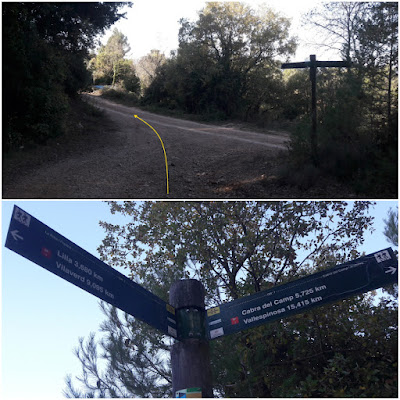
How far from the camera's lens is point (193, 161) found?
14.6 metres

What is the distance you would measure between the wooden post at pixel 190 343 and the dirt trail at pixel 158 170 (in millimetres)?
6263

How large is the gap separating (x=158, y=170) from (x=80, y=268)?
9.94 metres

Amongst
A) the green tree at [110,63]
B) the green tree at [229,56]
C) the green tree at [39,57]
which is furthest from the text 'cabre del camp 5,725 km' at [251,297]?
the green tree at [110,63]

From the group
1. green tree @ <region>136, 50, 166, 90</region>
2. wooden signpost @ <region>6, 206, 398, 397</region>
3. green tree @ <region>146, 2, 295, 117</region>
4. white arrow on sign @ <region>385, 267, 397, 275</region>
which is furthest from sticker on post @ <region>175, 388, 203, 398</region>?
green tree @ <region>136, 50, 166, 90</region>

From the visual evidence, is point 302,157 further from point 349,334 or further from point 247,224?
point 349,334

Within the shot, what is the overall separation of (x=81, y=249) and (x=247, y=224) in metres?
4.52

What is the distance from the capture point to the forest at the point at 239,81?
9812mm

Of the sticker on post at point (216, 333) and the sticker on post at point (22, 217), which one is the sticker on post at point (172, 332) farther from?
the sticker on post at point (22, 217)

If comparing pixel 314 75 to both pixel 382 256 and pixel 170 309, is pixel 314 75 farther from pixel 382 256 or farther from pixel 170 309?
pixel 170 309

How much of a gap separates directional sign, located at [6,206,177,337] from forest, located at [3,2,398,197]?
21.6 feet

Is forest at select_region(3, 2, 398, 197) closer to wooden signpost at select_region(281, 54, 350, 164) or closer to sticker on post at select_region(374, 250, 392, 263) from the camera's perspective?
wooden signpost at select_region(281, 54, 350, 164)

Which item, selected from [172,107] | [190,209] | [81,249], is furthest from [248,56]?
[81,249]

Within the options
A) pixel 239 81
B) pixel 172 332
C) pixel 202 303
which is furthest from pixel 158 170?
pixel 239 81

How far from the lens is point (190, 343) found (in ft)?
14.7
